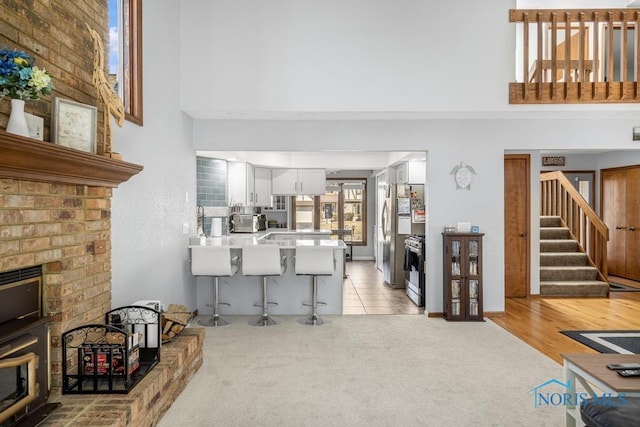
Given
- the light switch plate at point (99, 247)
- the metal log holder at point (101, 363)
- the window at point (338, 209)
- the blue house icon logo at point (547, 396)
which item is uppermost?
the window at point (338, 209)

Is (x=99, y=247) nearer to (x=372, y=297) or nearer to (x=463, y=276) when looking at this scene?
(x=463, y=276)

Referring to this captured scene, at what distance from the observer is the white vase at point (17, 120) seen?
1.93m

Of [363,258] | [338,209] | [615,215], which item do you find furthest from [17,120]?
[615,215]

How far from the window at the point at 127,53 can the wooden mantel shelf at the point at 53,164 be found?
1037 mm

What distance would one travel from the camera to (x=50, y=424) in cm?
200

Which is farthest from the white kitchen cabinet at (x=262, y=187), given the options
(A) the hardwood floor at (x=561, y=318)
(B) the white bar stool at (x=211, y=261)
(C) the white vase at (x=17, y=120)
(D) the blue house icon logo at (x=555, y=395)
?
(C) the white vase at (x=17, y=120)

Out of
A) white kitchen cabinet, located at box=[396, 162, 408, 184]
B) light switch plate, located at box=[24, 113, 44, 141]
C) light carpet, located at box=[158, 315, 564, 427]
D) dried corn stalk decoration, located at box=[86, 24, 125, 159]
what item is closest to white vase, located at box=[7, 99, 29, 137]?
light switch plate, located at box=[24, 113, 44, 141]

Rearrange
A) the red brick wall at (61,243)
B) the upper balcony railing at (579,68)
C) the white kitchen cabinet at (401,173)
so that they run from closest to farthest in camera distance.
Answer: the red brick wall at (61,243), the upper balcony railing at (579,68), the white kitchen cabinet at (401,173)

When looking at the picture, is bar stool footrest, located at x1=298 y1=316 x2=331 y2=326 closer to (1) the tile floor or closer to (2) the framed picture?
(1) the tile floor

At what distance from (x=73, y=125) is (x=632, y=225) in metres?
8.94

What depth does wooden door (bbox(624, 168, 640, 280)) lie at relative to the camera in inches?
294

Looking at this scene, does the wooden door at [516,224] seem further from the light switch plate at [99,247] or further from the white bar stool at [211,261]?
the light switch plate at [99,247]

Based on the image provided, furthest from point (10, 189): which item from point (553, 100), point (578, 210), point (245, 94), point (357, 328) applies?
point (578, 210)

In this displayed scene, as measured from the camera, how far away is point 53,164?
209 cm
